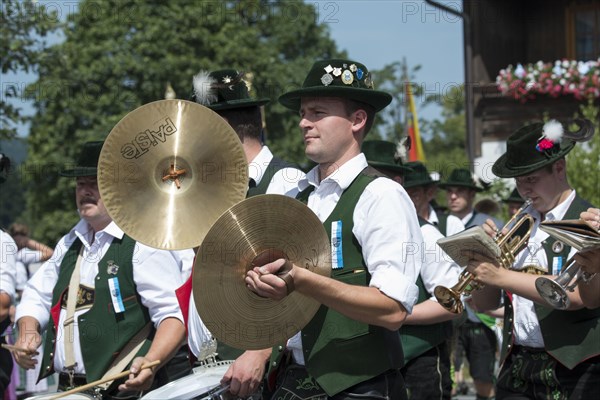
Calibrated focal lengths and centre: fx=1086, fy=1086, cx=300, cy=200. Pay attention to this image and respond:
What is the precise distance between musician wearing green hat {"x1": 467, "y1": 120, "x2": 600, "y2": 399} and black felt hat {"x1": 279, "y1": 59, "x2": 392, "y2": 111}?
49.8 inches

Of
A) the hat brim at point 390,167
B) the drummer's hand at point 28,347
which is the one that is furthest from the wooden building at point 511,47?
the drummer's hand at point 28,347

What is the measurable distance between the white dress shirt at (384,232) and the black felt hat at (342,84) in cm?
26

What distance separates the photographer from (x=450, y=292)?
5.23m

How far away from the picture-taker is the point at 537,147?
228 inches

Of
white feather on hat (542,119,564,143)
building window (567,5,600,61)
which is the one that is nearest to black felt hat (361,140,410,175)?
white feather on hat (542,119,564,143)

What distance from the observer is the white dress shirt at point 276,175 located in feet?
16.8

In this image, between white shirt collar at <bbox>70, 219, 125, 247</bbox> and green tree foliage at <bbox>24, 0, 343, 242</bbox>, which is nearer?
white shirt collar at <bbox>70, 219, 125, 247</bbox>

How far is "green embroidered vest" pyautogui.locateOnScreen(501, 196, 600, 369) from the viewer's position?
5500mm

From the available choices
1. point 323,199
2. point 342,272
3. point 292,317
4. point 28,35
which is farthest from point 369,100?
point 28,35

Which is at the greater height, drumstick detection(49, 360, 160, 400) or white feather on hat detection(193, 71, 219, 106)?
white feather on hat detection(193, 71, 219, 106)

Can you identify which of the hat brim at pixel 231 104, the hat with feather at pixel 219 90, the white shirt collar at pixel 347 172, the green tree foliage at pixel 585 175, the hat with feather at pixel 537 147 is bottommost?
the green tree foliage at pixel 585 175

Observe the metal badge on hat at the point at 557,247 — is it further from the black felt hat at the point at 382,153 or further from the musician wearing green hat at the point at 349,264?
the black felt hat at the point at 382,153

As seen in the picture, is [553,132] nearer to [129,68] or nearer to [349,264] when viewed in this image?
[349,264]

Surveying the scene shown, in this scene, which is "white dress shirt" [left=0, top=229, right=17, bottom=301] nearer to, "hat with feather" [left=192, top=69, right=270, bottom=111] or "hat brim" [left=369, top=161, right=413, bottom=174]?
"hat with feather" [left=192, top=69, right=270, bottom=111]
